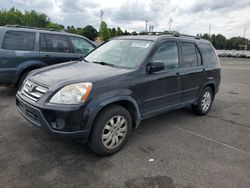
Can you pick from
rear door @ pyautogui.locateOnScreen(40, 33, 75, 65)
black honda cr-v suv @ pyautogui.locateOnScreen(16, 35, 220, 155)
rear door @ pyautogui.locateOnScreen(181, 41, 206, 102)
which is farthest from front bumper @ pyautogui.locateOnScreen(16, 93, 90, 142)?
rear door @ pyautogui.locateOnScreen(40, 33, 75, 65)

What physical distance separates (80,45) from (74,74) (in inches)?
152

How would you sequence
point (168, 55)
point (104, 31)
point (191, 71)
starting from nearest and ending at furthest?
1. point (168, 55)
2. point (191, 71)
3. point (104, 31)

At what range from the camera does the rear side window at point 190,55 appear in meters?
4.21

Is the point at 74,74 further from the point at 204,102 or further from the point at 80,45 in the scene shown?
the point at 80,45

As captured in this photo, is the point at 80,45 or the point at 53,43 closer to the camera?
the point at 53,43

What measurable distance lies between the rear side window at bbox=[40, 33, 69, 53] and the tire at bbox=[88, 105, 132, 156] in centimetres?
376

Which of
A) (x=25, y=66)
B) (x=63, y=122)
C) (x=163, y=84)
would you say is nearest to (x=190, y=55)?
(x=163, y=84)

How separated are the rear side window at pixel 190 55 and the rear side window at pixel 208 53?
0.28 meters

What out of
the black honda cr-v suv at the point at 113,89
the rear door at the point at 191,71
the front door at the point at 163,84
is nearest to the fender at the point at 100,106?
the black honda cr-v suv at the point at 113,89

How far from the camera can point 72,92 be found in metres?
2.65

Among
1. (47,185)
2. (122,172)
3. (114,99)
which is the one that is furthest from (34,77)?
(122,172)

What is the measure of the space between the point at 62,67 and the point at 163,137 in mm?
2140

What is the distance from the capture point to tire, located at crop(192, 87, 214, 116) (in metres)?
4.86

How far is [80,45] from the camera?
259 inches
